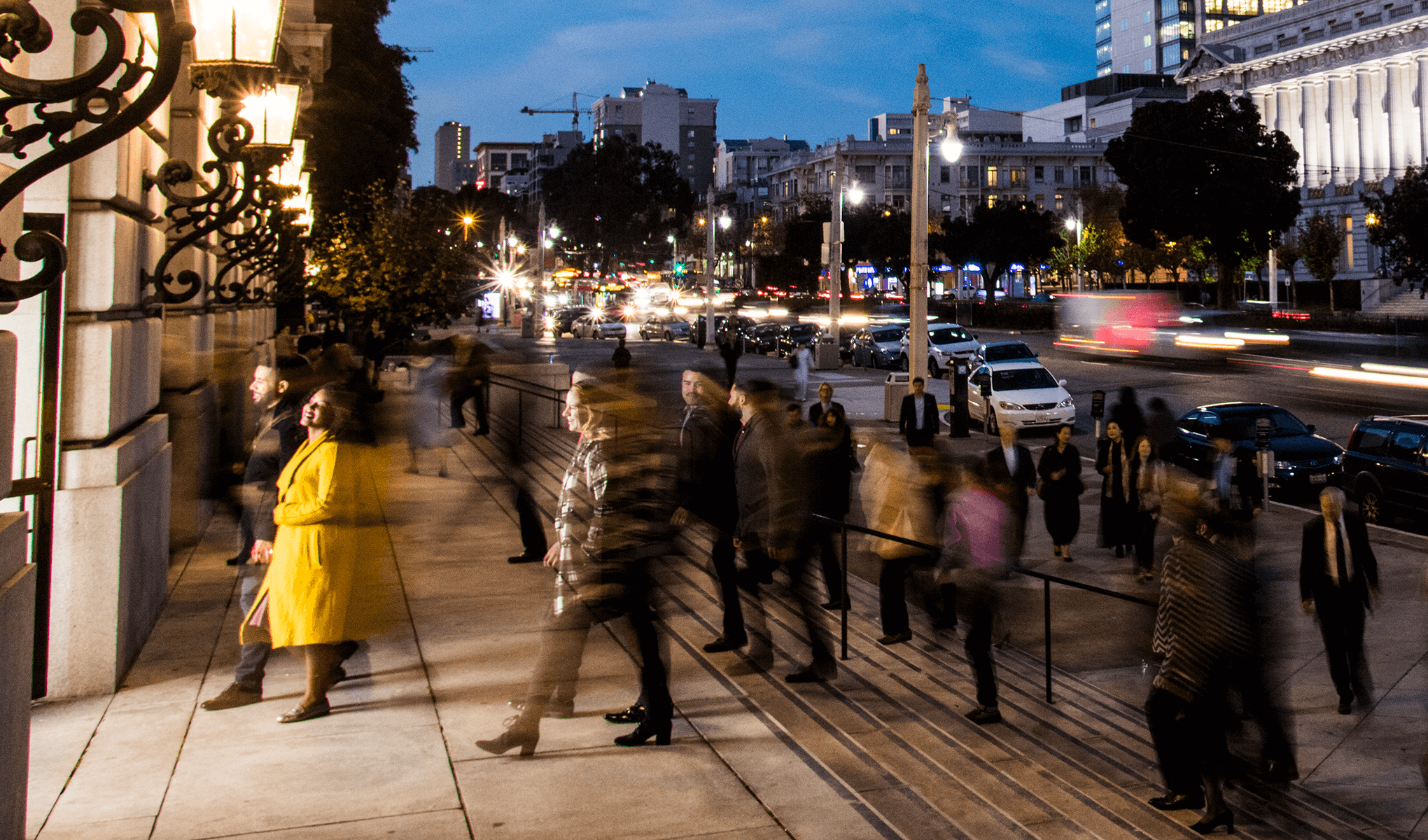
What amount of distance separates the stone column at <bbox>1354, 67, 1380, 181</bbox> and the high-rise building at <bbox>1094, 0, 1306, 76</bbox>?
5775 cm

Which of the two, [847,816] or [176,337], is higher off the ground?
[176,337]

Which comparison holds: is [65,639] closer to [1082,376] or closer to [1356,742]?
[1356,742]

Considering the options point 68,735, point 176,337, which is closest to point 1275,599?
point 68,735

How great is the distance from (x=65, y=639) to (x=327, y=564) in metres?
1.68

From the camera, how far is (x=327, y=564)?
6695 mm

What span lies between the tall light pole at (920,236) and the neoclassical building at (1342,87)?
6201cm

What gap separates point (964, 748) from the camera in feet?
22.1

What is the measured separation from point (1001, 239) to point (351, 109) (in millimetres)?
63254

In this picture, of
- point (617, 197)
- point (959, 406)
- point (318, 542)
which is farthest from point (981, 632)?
point (617, 197)

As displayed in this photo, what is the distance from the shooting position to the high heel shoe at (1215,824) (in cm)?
580

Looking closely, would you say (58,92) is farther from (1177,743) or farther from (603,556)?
(1177,743)

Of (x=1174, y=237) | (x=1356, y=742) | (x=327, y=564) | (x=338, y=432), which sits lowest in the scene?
(x=1356, y=742)

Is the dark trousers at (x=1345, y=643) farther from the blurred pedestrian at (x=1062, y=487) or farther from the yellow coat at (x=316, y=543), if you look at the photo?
the yellow coat at (x=316, y=543)


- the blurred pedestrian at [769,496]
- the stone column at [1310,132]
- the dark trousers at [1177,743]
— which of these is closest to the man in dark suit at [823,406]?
the blurred pedestrian at [769,496]
